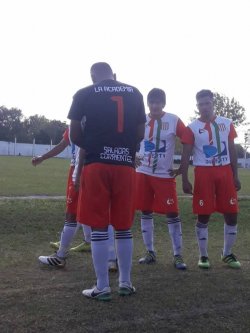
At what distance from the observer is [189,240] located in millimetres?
8438

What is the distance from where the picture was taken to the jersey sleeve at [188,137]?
6.55m

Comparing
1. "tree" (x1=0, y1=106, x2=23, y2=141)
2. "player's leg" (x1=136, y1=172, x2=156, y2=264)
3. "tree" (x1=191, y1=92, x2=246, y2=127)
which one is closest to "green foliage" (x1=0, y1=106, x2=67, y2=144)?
"tree" (x1=0, y1=106, x2=23, y2=141)

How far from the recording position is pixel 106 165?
197 inches

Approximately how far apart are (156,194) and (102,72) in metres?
2.04

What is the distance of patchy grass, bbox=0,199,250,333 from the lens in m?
4.08

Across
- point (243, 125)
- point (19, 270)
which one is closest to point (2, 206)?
Answer: point (19, 270)

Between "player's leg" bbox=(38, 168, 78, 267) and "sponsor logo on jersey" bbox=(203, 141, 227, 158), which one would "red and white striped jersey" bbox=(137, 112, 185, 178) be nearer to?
"sponsor logo on jersey" bbox=(203, 141, 227, 158)

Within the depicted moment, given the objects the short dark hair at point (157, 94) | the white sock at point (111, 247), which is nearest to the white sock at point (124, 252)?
the white sock at point (111, 247)

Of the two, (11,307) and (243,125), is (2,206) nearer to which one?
(11,307)

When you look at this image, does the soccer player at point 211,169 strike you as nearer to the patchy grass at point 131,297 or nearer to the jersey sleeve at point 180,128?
the jersey sleeve at point 180,128

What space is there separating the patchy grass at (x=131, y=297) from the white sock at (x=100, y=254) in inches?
9.8

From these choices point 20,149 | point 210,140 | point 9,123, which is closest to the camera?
point 210,140

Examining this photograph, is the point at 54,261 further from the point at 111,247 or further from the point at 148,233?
the point at 148,233

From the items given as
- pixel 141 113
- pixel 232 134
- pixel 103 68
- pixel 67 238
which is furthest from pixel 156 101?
pixel 67 238
